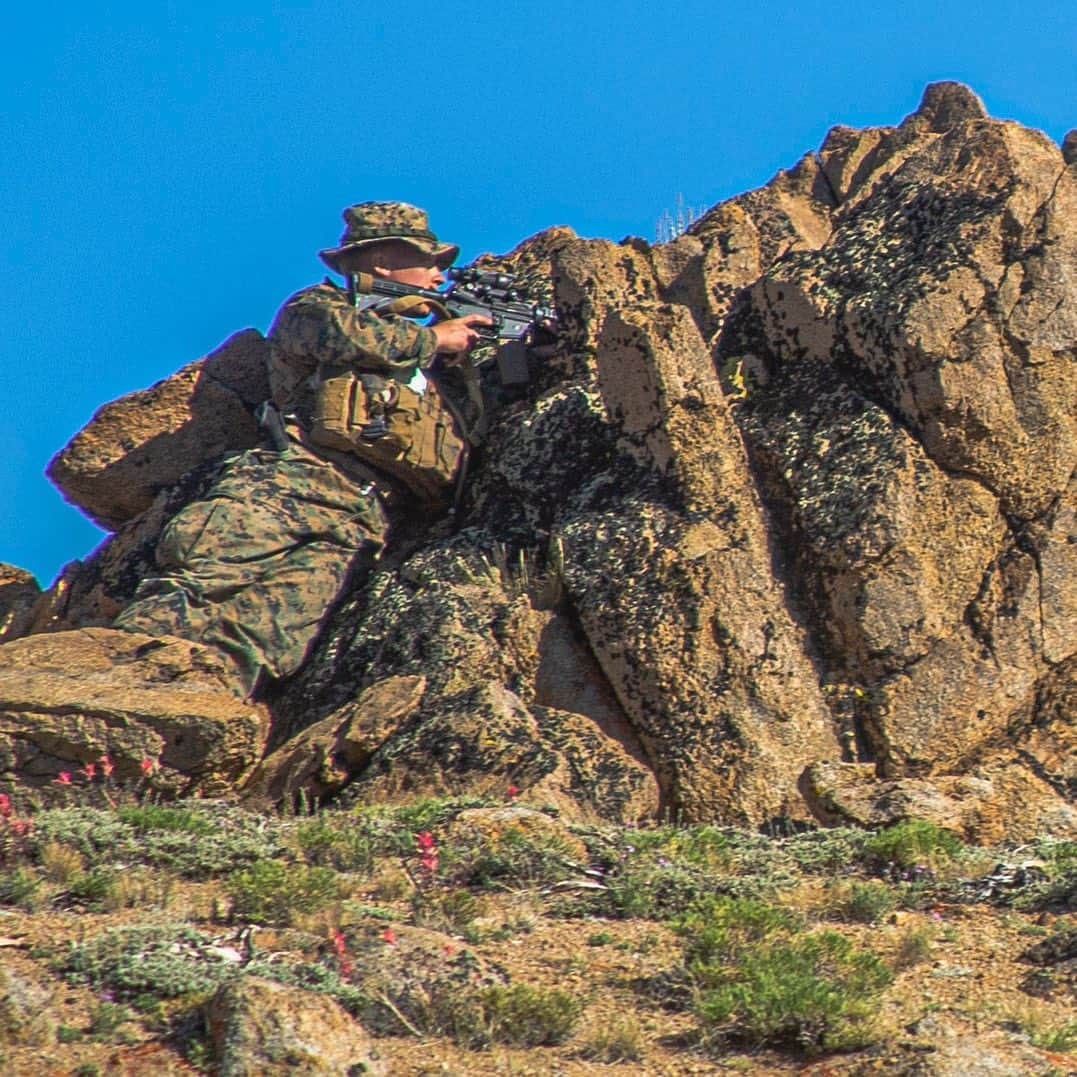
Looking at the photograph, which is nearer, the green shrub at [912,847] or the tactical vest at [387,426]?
the green shrub at [912,847]

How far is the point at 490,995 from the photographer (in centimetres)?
719

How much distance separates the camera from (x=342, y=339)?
40.8ft

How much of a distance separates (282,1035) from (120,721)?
4.00m

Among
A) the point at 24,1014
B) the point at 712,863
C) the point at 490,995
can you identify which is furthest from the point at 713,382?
the point at 24,1014

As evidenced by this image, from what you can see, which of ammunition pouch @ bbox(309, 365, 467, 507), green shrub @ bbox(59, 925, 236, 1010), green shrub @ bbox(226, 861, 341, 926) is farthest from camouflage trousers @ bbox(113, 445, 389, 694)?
green shrub @ bbox(59, 925, 236, 1010)

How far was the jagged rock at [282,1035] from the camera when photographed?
6.50 m

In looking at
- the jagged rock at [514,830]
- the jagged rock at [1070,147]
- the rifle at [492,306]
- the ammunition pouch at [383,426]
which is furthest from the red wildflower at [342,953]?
the jagged rock at [1070,147]

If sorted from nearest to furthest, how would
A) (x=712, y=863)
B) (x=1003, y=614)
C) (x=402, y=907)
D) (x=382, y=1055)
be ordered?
(x=382, y=1055)
(x=402, y=907)
(x=712, y=863)
(x=1003, y=614)

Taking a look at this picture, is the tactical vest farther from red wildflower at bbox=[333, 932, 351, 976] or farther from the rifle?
red wildflower at bbox=[333, 932, 351, 976]

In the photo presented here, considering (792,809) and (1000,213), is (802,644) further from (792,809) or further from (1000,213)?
(1000,213)

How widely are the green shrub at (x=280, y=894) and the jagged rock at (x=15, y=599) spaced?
5754 millimetres

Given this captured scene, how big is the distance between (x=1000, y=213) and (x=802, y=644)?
291 centimetres

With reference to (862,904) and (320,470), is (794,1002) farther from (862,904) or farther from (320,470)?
(320,470)

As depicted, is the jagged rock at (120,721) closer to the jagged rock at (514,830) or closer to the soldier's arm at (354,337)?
the jagged rock at (514,830)
